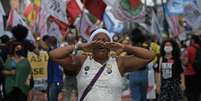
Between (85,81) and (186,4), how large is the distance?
1701 centimetres

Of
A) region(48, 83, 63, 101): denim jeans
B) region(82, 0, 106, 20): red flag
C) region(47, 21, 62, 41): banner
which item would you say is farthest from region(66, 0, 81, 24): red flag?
region(48, 83, 63, 101): denim jeans

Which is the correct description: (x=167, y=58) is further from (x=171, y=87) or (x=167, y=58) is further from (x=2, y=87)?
(x=2, y=87)

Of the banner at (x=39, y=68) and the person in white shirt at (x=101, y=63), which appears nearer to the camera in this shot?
the person in white shirt at (x=101, y=63)

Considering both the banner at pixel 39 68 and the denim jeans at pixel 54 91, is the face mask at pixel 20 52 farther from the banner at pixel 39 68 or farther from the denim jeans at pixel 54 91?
the banner at pixel 39 68

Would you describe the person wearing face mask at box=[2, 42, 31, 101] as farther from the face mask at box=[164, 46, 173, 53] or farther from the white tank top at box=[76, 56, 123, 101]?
the white tank top at box=[76, 56, 123, 101]

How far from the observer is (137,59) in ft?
23.8

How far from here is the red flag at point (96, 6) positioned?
687 inches

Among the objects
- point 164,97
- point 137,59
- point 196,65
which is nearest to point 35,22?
point 196,65

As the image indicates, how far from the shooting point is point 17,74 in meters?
12.9

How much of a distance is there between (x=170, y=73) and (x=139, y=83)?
1.44m

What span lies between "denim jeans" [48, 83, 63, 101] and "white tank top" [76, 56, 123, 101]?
5.53 m

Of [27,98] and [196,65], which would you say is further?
[196,65]

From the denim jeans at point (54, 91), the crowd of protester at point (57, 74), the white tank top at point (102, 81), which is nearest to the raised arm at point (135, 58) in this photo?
the white tank top at point (102, 81)

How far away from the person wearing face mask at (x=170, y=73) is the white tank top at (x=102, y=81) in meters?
6.48
